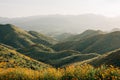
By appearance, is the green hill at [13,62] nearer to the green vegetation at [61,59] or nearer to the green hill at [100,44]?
the green vegetation at [61,59]

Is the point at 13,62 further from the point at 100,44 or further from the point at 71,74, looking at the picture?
the point at 100,44

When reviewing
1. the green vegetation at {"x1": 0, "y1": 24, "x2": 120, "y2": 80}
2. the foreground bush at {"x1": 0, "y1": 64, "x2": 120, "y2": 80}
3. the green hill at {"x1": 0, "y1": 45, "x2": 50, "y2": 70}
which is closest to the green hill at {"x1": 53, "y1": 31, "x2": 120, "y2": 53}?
the green vegetation at {"x1": 0, "y1": 24, "x2": 120, "y2": 80}

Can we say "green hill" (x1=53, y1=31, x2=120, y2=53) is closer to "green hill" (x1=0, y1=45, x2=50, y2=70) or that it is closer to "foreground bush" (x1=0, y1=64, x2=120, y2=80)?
"green hill" (x1=0, y1=45, x2=50, y2=70)

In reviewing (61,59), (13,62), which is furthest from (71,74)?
(61,59)

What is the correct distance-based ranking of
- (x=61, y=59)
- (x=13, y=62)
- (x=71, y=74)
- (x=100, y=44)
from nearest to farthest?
(x=71, y=74), (x=13, y=62), (x=61, y=59), (x=100, y=44)

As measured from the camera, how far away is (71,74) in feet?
56.1

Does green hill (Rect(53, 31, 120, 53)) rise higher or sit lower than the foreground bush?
lower

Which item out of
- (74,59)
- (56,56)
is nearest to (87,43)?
(56,56)

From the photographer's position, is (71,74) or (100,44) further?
(100,44)

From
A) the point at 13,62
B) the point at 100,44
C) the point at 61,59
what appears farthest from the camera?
the point at 100,44

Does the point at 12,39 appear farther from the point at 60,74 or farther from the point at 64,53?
the point at 60,74

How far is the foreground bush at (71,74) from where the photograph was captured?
1582cm

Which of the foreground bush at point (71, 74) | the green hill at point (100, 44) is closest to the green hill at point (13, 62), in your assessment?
the foreground bush at point (71, 74)

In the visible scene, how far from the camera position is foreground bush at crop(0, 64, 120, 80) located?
15.8 metres
